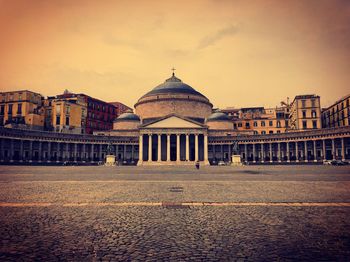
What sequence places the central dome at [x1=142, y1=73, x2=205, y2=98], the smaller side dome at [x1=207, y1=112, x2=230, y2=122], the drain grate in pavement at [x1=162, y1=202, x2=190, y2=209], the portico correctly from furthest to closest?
the central dome at [x1=142, y1=73, x2=205, y2=98]
the smaller side dome at [x1=207, y1=112, x2=230, y2=122]
the portico
the drain grate in pavement at [x1=162, y1=202, x2=190, y2=209]

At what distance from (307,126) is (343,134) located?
56.8ft

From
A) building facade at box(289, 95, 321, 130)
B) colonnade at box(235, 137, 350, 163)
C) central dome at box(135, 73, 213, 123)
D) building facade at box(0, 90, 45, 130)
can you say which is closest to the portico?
colonnade at box(235, 137, 350, 163)

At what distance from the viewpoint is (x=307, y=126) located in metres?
72.8

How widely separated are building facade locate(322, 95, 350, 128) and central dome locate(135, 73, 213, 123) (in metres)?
36.7

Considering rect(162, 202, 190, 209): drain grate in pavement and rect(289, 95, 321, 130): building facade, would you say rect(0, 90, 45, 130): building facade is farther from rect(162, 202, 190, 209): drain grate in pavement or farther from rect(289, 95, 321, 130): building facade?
rect(162, 202, 190, 209): drain grate in pavement

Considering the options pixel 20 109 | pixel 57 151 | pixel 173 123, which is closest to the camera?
pixel 57 151

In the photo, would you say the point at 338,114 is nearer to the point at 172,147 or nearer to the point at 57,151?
the point at 172,147

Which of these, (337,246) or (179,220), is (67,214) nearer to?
(179,220)

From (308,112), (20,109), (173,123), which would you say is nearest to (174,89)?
(173,123)

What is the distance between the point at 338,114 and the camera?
75.6 meters

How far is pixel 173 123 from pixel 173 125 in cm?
49

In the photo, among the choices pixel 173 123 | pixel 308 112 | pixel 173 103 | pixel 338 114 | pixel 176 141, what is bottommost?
pixel 176 141

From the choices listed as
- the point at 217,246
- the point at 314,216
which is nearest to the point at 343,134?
the point at 314,216

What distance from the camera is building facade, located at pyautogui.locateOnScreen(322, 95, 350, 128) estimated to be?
70125 millimetres
